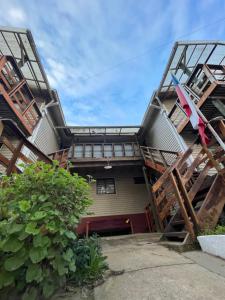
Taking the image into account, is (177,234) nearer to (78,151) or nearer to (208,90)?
(208,90)

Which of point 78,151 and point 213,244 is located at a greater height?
point 78,151

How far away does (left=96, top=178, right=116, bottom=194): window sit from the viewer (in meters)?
10.9

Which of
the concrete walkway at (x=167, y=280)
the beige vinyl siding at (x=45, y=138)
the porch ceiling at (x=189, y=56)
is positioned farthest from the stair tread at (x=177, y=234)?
the porch ceiling at (x=189, y=56)

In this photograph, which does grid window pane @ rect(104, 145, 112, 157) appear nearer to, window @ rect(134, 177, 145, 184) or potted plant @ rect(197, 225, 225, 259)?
window @ rect(134, 177, 145, 184)

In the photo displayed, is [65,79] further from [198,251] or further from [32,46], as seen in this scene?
[198,251]

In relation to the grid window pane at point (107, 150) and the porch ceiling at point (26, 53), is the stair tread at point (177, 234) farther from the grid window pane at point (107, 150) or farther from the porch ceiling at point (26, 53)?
the porch ceiling at point (26, 53)

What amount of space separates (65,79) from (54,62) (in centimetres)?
120

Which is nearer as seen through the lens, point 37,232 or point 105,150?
point 37,232

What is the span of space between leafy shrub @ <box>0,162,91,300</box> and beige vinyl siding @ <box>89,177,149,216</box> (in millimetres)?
8444

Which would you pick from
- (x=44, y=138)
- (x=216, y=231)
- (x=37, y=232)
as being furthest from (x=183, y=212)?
(x=44, y=138)

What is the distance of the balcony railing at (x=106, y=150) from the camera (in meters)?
11.3

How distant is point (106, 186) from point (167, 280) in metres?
9.22

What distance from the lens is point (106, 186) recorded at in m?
11.1

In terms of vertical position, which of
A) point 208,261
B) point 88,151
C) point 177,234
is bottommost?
point 208,261
